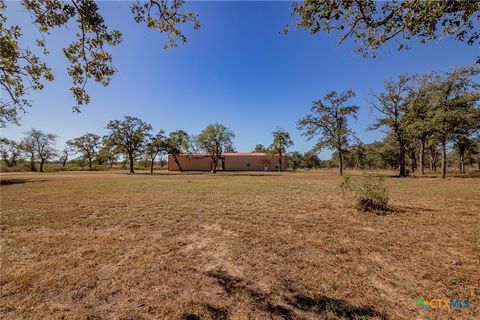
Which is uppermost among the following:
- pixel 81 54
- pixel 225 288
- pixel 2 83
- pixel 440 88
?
pixel 440 88

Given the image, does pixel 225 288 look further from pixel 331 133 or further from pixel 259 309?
pixel 331 133

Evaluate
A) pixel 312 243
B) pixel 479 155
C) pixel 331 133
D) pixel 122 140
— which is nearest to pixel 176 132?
pixel 122 140

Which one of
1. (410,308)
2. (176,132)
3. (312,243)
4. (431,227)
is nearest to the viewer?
(410,308)

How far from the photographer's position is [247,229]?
5676mm

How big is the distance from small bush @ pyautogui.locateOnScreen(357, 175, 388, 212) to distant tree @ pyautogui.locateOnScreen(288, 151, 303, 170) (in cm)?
5290

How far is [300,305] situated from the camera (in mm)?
2627

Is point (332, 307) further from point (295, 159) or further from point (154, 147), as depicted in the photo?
point (295, 159)

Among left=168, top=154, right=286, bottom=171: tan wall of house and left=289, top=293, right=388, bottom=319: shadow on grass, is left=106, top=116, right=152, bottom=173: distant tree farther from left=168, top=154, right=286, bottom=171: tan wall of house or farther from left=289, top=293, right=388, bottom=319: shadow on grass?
left=289, top=293, right=388, bottom=319: shadow on grass

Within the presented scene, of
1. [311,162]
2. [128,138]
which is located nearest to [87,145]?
[128,138]

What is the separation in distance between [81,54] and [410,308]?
7708 millimetres

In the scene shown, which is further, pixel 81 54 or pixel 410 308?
pixel 81 54

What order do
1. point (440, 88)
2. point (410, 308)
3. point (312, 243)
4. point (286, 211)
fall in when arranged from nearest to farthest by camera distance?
point (410, 308) < point (312, 243) < point (286, 211) < point (440, 88)

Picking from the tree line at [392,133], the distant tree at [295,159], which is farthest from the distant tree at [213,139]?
the distant tree at [295,159]

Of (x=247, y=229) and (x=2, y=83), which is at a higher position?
(x=2, y=83)
